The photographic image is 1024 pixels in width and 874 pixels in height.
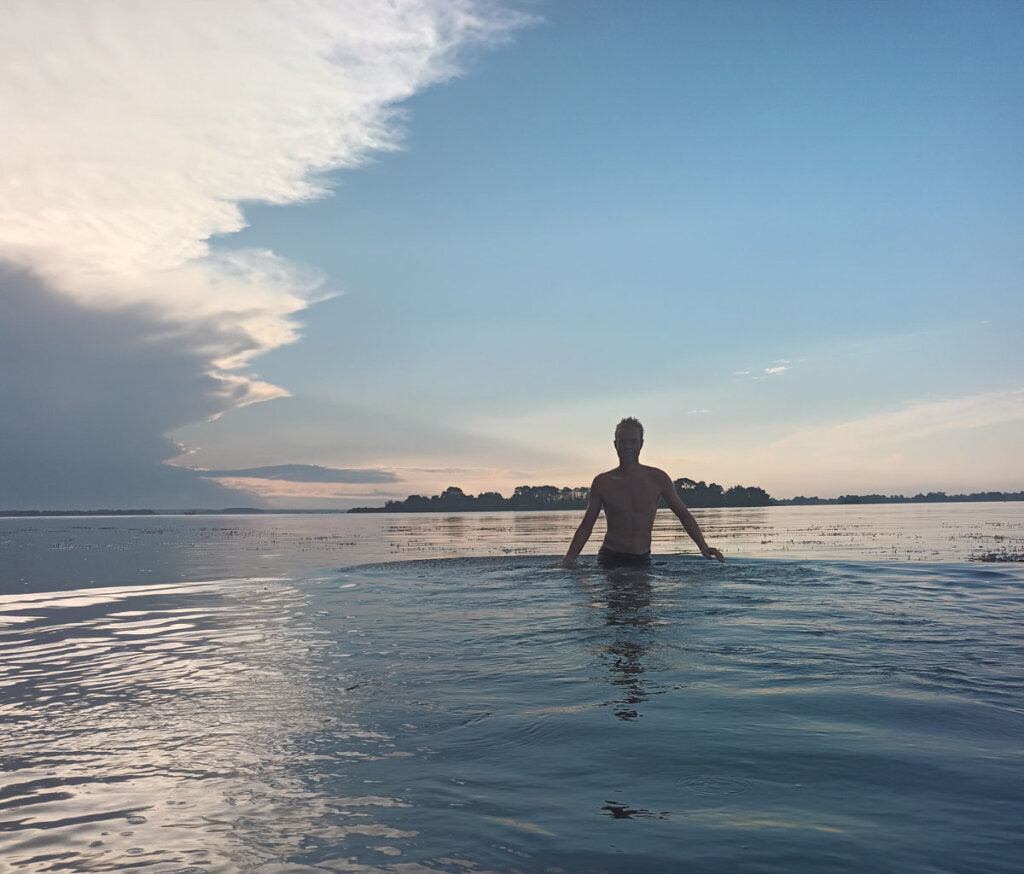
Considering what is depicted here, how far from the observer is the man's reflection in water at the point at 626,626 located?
19.5 ft

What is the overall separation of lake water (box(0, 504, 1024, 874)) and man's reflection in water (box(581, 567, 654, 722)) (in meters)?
0.05

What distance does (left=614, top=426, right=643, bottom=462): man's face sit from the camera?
45.8ft

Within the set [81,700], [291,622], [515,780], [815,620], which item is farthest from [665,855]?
[291,622]

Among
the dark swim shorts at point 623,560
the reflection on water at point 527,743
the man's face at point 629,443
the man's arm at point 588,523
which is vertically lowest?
the reflection on water at point 527,743

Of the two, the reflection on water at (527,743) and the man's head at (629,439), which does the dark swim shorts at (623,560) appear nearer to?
the man's head at (629,439)

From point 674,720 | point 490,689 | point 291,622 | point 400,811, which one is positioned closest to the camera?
point 400,811

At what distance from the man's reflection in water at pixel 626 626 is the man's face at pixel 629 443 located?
2361 millimetres

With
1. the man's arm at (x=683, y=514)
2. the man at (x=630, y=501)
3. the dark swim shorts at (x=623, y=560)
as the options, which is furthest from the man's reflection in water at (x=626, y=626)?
the man's arm at (x=683, y=514)

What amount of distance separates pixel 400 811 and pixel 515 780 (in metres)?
0.74

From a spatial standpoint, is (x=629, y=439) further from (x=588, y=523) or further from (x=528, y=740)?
(x=528, y=740)

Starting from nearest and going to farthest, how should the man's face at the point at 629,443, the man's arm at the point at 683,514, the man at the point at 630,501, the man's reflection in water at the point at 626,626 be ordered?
the man's reflection in water at the point at 626,626 < the man's face at the point at 629,443 < the man at the point at 630,501 < the man's arm at the point at 683,514

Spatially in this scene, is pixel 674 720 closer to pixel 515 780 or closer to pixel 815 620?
pixel 515 780

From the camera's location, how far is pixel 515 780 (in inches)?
163

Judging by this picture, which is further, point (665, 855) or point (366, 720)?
point (366, 720)
